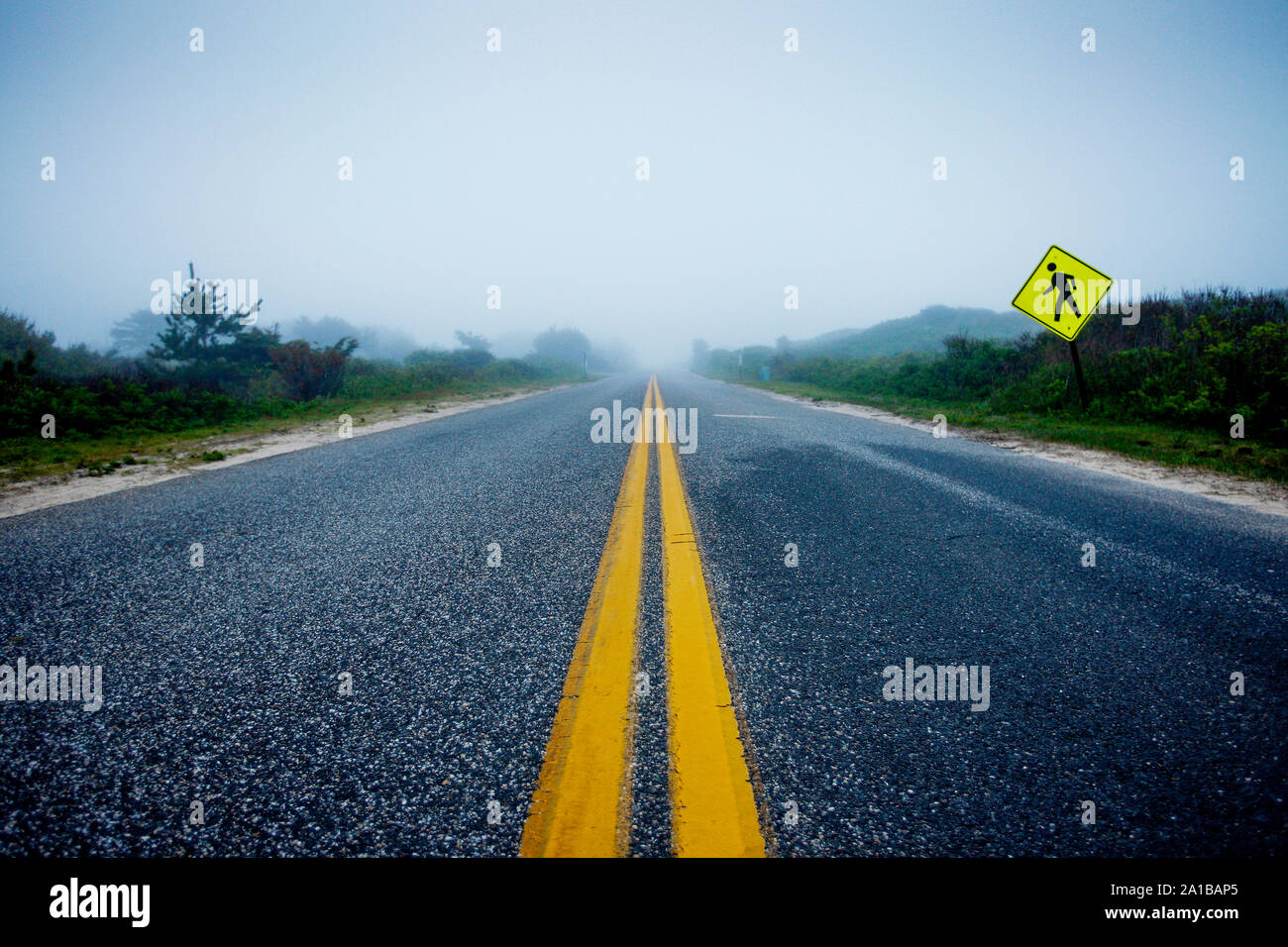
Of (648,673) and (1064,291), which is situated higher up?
(1064,291)

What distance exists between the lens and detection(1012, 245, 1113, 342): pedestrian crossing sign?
30.5ft

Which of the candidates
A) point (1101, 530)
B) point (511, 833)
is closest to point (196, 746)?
point (511, 833)

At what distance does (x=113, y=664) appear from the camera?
5.90 ft

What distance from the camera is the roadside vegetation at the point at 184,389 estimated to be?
24.8ft

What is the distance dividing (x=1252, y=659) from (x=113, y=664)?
151 inches

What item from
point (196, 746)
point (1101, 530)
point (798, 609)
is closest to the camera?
point (196, 746)

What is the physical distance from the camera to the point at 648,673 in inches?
A: 68.5

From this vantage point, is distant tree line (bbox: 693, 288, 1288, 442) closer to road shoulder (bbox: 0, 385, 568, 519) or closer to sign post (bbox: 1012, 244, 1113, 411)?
sign post (bbox: 1012, 244, 1113, 411)

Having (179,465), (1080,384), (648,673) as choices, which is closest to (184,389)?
(179,465)

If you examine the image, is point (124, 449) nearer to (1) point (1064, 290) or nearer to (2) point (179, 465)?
(2) point (179, 465)

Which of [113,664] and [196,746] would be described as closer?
[196,746]

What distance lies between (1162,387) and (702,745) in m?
12.2

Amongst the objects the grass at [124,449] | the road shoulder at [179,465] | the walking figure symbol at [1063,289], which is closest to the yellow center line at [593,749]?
the road shoulder at [179,465]
